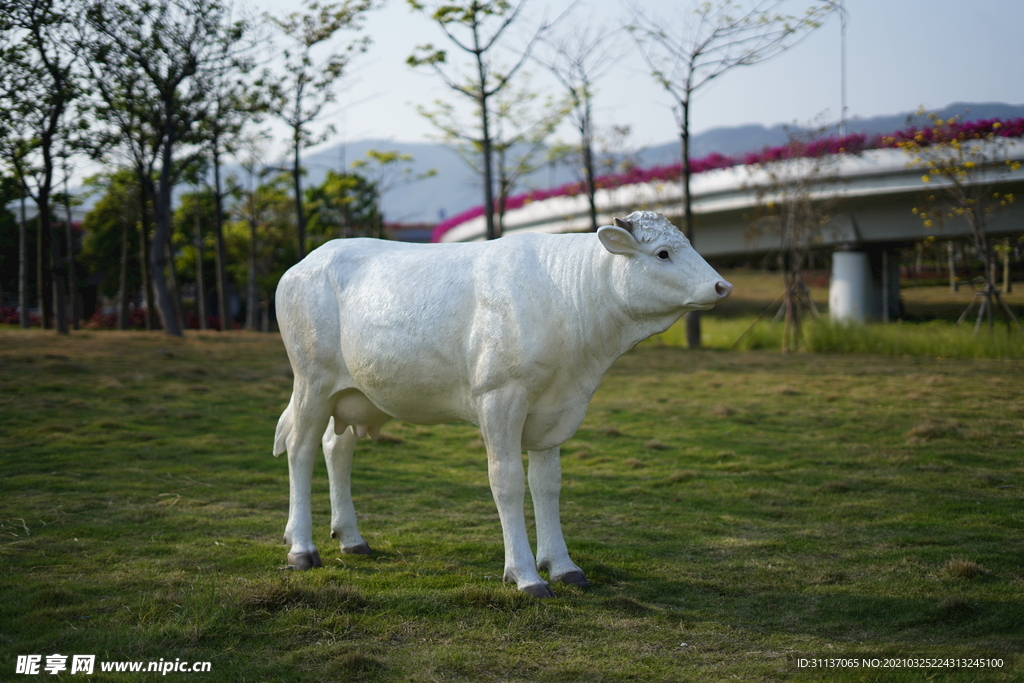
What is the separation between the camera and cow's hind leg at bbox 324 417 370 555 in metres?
5.67

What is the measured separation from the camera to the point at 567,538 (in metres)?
6.03

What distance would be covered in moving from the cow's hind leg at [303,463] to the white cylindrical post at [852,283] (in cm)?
1851

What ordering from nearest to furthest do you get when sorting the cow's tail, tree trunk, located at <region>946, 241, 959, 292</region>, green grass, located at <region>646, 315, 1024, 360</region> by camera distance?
the cow's tail, green grass, located at <region>646, 315, 1024, 360</region>, tree trunk, located at <region>946, 241, 959, 292</region>

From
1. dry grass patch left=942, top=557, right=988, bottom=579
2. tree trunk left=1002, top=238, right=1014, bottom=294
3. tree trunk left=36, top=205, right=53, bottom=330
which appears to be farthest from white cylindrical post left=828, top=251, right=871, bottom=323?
tree trunk left=36, top=205, right=53, bottom=330

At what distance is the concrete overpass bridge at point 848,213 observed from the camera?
62.2ft

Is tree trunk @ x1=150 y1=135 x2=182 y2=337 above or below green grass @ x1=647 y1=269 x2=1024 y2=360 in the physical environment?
above

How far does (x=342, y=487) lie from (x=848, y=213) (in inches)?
737

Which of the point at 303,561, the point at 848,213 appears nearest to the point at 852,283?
the point at 848,213

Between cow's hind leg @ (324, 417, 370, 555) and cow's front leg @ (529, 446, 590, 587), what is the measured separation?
4.23 feet

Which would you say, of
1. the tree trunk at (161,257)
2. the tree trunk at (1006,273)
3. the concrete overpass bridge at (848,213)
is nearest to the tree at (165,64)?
the tree trunk at (161,257)

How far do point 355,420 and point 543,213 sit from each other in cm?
2199

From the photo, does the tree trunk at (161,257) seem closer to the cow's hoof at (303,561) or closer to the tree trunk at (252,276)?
the tree trunk at (252,276)

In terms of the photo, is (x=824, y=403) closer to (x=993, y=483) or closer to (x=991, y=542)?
(x=993, y=483)

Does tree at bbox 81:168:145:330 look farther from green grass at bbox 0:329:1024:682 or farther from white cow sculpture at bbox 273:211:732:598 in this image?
white cow sculpture at bbox 273:211:732:598
